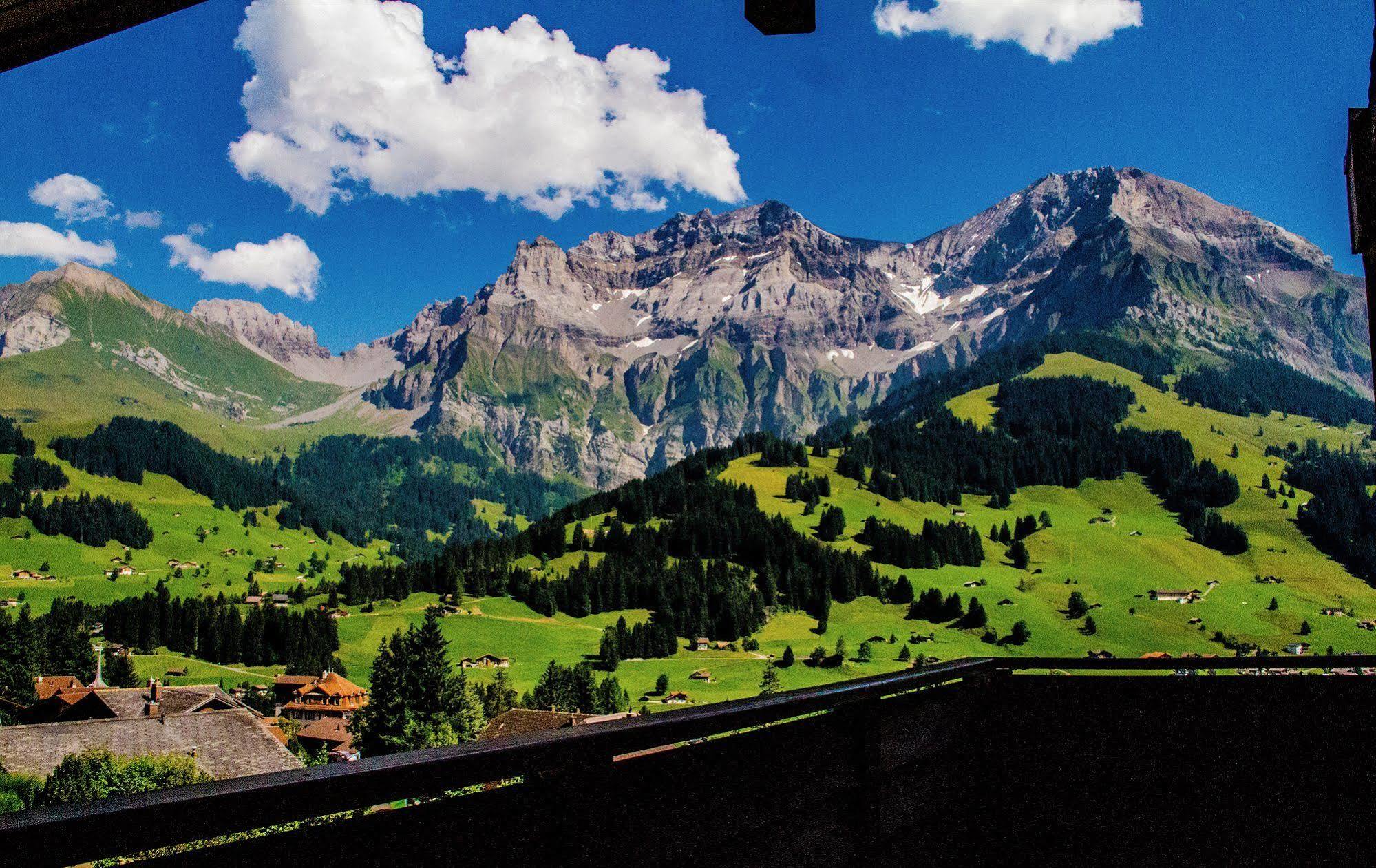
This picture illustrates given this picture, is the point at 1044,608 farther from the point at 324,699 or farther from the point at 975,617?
the point at 324,699

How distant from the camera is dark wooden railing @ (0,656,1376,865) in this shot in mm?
2441

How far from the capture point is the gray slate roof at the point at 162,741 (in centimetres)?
5053

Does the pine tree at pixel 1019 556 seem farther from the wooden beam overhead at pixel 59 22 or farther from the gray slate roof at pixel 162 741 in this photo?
the wooden beam overhead at pixel 59 22

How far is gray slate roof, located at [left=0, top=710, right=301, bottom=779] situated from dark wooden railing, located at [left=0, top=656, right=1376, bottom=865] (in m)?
52.0

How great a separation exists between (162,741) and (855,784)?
58.7m

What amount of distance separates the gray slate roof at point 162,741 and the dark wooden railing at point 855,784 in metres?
52.0

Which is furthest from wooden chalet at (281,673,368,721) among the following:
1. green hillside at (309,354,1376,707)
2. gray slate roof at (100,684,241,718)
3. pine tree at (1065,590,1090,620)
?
pine tree at (1065,590,1090,620)

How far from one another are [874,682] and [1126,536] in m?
196

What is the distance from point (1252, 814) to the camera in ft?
21.3

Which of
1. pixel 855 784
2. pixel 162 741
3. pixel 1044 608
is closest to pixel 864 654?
pixel 1044 608

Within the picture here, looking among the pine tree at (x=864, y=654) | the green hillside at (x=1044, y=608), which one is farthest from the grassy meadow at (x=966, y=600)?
the pine tree at (x=864, y=654)

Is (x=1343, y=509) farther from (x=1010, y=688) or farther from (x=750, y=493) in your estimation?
(x=1010, y=688)

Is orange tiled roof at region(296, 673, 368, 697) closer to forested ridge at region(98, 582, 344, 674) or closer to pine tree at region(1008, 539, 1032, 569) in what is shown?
forested ridge at region(98, 582, 344, 674)

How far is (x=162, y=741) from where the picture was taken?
52750mm
